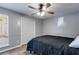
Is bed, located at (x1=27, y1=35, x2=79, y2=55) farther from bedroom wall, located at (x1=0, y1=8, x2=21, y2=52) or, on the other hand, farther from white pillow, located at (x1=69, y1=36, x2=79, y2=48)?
bedroom wall, located at (x1=0, y1=8, x2=21, y2=52)

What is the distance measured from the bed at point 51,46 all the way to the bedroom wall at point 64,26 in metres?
0.06

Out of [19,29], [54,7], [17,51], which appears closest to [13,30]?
[19,29]

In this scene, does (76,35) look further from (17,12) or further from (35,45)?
(17,12)

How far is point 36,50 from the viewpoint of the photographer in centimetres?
110

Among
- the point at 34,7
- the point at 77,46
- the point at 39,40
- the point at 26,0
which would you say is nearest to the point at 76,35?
the point at 77,46

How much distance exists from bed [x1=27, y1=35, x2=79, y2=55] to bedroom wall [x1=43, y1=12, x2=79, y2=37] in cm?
6

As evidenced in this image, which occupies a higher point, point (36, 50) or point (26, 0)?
point (26, 0)

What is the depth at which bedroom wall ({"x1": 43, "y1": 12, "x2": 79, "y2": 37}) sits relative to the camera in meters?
1.02

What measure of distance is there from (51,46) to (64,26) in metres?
0.29

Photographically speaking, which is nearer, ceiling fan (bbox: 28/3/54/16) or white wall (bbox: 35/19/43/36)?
ceiling fan (bbox: 28/3/54/16)

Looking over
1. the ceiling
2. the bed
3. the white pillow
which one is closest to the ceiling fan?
the ceiling

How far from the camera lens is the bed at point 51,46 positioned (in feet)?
3.23

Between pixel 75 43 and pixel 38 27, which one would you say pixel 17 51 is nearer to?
pixel 38 27
